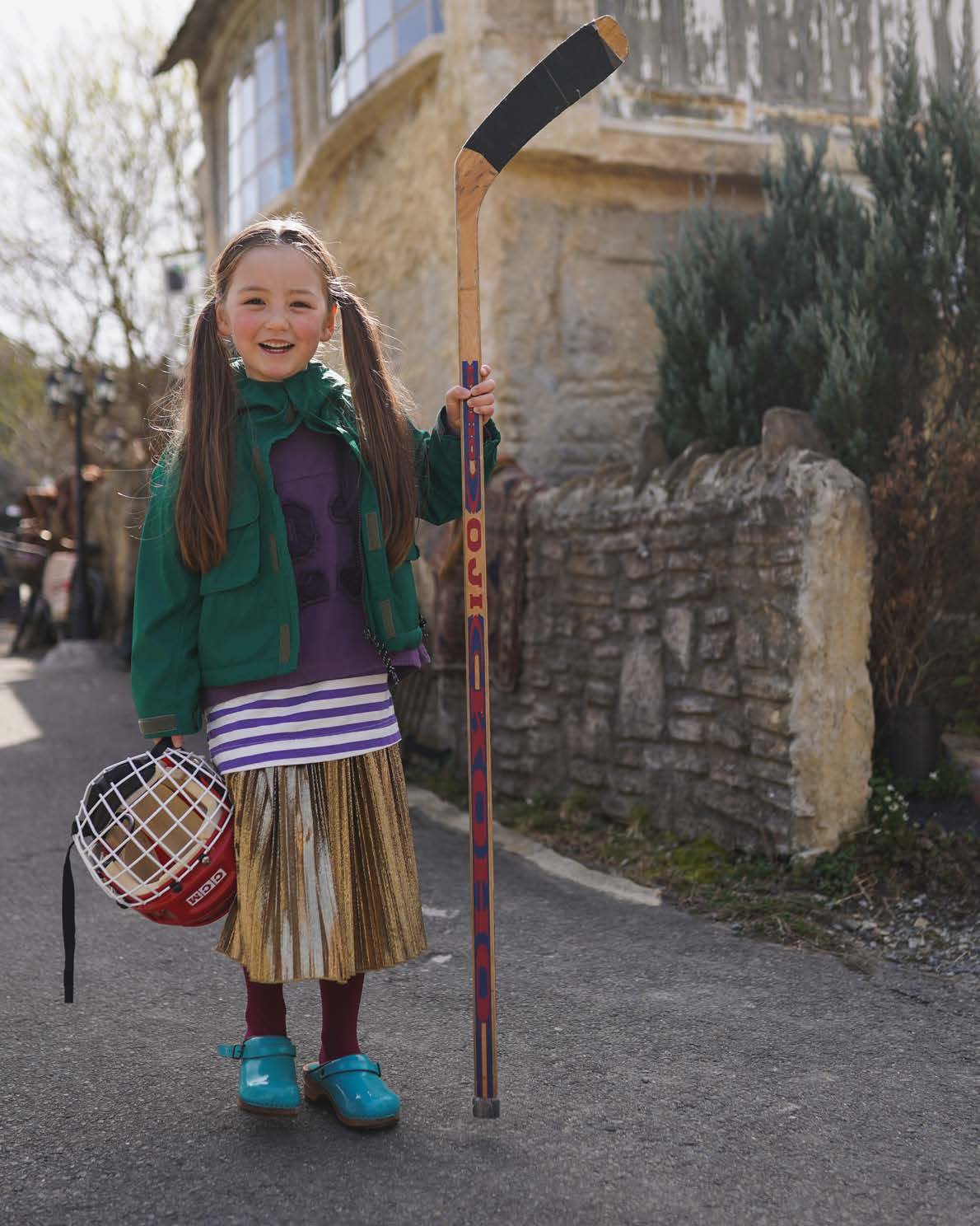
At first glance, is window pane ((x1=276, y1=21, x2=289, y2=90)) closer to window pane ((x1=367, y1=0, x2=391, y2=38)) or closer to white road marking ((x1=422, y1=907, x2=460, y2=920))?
window pane ((x1=367, y1=0, x2=391, y2=38))

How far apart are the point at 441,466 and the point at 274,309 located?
1.54ft

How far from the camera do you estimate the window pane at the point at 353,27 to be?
7031 mm

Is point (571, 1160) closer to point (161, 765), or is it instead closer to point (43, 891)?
point (161, 765)

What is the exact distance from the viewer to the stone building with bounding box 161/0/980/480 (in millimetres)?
6078

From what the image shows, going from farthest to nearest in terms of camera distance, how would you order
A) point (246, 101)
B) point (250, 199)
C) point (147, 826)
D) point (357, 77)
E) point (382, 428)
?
point (246, 101)
point (250, 199)
point (357, 77)
point (382, 428)
point (147, 826)

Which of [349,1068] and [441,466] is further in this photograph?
[441,466]

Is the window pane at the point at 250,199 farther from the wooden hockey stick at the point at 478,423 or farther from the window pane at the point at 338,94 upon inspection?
the wooden hockey stick at the point at 478,423

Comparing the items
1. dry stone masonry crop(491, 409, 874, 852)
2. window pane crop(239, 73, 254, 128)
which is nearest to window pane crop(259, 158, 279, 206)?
window pane crop(239, 73, 254, 128)

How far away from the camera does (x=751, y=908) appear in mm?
3834

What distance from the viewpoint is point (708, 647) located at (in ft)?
14.6

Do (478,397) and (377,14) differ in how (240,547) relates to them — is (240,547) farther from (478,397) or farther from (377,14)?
(377,14)

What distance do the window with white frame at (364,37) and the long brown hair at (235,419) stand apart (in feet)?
13.9

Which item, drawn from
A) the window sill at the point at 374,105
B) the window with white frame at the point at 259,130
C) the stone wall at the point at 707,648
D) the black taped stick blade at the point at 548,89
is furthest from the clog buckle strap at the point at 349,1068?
the window with white frame at the point at 259,130

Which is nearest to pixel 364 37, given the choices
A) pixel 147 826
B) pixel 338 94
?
pixel 338 94
